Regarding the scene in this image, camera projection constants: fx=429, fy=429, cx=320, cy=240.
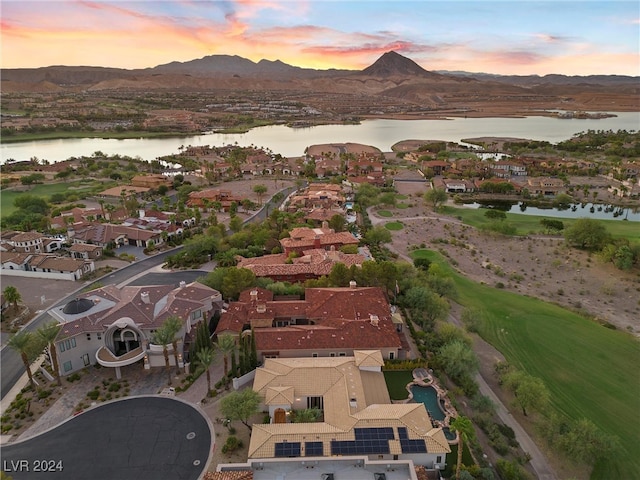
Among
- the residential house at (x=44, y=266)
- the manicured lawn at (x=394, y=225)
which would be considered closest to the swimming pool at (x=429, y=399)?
the residential house at (x=44, y=266)

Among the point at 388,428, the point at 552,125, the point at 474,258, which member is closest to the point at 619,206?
the point at 474,258

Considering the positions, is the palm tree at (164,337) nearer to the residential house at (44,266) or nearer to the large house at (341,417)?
the large house at (341,417)

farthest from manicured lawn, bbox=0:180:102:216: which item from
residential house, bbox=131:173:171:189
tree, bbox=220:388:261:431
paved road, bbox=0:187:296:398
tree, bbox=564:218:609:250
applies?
tree, bbox=564:218:609:250

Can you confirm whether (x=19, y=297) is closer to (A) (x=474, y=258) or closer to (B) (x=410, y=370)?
(B) (x=410, y=370)

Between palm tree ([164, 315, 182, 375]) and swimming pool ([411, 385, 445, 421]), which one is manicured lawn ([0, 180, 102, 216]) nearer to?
palm tree ([164, 315, 182, 375])

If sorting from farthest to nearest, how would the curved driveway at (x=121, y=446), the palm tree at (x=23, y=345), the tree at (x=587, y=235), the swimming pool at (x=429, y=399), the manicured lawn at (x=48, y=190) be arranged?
the manicured lawn at (x=48, y=190)
the tree at (x=587, y=235)
the palm tree at (x=23, y=345)
the swimming pool at (x=429, y=399)
the curved driveway at (x=121, y=446)

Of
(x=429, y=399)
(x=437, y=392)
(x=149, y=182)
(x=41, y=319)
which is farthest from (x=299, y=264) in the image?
(x=149, y=182)
